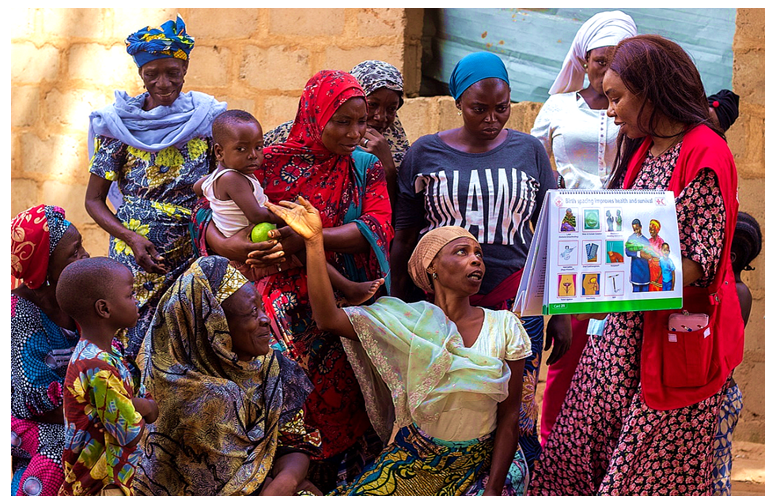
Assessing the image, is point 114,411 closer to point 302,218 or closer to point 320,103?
point 302,218

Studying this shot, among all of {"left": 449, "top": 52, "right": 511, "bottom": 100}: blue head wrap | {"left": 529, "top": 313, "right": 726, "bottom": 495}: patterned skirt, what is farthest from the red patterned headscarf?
{"left": 529, "top": 313, "right": 726, "bottom": 495}: patterned skirt

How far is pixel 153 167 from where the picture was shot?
14.6ft

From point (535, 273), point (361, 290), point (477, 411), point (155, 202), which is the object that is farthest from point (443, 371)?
point (155, 202)

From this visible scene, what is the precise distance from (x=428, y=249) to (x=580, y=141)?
1297 mm

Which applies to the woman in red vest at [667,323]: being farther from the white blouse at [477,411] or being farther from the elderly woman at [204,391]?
the elderly woman at [204,391]

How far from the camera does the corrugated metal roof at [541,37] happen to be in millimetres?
5559

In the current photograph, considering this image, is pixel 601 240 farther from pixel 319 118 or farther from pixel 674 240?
pixel 319 118

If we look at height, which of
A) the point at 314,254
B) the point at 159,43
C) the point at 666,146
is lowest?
the point at 314,254

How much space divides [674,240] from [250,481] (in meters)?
1.80

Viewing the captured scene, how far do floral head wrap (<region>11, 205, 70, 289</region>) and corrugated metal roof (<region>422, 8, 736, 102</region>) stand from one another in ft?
10.8

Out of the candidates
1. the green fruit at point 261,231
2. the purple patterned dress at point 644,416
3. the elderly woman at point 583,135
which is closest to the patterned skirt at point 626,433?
the purple patterned dress at point 644,416

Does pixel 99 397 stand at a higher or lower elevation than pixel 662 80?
lower

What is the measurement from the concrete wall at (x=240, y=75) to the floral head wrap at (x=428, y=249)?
7.44 ft

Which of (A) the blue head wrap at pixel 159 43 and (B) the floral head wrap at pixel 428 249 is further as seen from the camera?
(A) the blue head wrap at pixel 159 43
